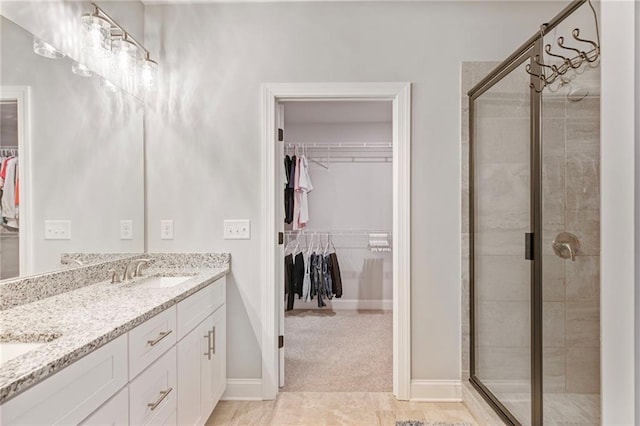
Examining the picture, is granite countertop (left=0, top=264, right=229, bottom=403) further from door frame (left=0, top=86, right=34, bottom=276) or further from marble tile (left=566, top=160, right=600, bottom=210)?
marble tile (left=566, top=160, right=600, bottom=210)

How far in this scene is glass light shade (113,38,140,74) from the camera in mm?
2184

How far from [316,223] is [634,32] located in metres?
4.29

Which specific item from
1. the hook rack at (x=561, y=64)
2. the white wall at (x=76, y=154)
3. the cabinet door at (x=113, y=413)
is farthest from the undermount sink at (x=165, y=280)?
the hook rack at (x=561, y=64)

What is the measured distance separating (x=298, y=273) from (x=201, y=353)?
2422 millimetres

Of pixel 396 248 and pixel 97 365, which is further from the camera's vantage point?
pixel 396 248

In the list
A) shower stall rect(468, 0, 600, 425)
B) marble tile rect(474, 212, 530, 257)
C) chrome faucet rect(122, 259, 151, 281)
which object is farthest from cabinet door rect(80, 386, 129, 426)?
marble tile rect(474, 212, 530, 257)

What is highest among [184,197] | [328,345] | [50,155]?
[50,155]

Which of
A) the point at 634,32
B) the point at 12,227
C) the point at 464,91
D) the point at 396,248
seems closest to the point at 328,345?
the point at 396,248

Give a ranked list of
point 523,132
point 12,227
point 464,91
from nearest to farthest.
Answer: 1. point 12,227
2. point 523,132
3. point 464,91

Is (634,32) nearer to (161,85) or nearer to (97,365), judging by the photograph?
(97,365)

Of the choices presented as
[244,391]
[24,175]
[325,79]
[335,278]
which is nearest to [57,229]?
[24,175]

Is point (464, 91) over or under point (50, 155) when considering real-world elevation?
over

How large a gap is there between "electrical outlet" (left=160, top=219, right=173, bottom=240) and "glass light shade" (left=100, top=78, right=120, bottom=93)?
2.76 feet

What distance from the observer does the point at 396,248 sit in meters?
2.47
